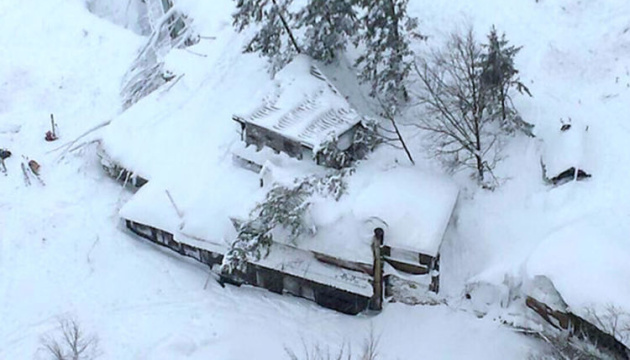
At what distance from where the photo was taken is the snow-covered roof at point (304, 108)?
74.4 feet

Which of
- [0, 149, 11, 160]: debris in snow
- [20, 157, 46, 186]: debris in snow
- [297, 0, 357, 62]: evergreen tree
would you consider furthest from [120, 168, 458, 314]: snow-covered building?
[0, 149, 11, 160]: debris in snow

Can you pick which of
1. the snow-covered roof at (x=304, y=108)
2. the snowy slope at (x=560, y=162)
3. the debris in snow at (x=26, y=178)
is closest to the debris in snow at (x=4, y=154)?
the debris in snow at (x=26, y=178)

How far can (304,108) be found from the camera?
2342 cm

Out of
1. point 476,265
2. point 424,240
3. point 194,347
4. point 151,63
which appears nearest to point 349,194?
point 424,240

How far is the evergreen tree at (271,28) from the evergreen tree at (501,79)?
6.02 metres

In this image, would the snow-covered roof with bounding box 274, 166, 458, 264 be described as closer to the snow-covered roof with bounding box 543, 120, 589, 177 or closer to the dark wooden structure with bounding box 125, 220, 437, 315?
the dark wooden structure with bounding box 125, 220, 437, 315

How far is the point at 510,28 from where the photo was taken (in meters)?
26.9

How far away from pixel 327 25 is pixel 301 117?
9.67 ft

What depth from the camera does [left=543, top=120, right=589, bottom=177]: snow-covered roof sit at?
879 inches

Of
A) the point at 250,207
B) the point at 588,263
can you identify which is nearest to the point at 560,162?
the point at 588,263

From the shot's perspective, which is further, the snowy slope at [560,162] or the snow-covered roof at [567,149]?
the snow-covered roof at [567,149]

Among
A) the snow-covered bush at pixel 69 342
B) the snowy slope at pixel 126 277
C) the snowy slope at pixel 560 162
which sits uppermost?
the snowy slope at pixel 560 162

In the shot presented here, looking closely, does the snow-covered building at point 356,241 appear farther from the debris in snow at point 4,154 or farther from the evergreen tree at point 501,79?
the debris in snow at point 4,154

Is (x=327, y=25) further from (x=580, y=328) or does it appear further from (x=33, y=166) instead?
(x=33, y=166)
